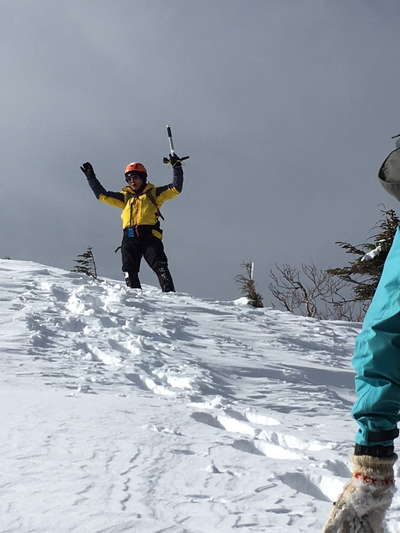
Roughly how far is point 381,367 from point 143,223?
6.67 metres

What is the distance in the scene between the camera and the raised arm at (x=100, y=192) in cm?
823

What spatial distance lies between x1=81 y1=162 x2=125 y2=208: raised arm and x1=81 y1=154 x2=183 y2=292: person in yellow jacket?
11cm

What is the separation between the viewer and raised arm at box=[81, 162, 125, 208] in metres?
8.23

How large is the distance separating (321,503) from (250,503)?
9.6 inches

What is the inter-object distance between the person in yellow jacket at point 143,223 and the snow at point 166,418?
1252 millimetres

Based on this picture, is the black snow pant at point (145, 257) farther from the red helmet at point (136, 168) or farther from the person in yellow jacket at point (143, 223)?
the red helmet at point (136, 168)

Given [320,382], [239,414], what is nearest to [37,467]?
[239,414]

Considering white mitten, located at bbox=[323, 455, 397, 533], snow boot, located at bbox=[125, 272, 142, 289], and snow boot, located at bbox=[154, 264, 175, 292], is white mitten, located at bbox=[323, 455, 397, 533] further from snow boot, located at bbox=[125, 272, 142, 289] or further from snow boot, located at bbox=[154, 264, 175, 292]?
snow boot, located at bbox=[125, 272, 142, 289]

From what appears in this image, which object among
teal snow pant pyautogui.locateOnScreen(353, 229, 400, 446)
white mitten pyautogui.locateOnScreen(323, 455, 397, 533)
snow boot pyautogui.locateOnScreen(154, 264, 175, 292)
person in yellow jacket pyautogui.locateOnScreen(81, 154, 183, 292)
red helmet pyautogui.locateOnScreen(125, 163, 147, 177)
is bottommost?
white mitten pyautogui.locateOnScreen(323, 455, 397, 533)

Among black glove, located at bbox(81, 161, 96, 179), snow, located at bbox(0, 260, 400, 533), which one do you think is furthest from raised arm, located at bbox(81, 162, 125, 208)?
snow, located at bbox(0, 260, 400, 533)

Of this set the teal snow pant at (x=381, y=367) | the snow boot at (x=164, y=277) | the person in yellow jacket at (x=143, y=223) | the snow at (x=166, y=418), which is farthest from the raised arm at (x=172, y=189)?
the teal snow pant at (x=381, y=367)

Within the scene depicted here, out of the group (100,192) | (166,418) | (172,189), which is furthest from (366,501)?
(100,192)

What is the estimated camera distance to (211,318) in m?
6.38

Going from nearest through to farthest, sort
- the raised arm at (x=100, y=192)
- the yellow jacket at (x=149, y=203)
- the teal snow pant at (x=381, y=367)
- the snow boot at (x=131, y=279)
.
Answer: the teal snow pant at (x=381, y=367) < the yellow jacket at (x=149, y=203) < the snow boot at (x=131, y=279) < the raised arm at (x=100, y=192)
